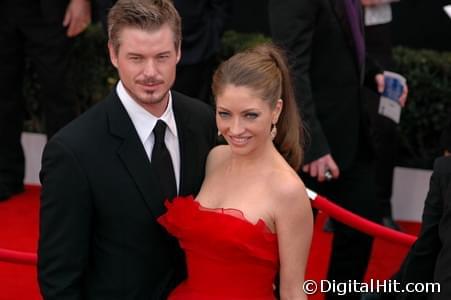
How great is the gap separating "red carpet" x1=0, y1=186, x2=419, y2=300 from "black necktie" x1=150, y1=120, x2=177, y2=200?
172 centimetres

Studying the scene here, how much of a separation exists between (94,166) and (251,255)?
0.55 meters

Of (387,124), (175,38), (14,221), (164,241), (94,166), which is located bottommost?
(14,221)

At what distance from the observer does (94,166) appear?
268cm

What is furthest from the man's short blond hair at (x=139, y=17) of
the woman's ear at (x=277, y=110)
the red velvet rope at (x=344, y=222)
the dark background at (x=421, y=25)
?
the dark background at (x=421, y=25)

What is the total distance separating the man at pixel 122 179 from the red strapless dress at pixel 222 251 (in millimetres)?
83

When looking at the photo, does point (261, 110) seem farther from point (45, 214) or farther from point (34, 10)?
point (34, 10)

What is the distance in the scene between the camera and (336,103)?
3.98 m

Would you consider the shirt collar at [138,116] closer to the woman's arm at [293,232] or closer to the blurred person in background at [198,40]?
the woman's arm at [293,232]

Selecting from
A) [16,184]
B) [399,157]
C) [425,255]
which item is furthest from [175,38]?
[399,157]

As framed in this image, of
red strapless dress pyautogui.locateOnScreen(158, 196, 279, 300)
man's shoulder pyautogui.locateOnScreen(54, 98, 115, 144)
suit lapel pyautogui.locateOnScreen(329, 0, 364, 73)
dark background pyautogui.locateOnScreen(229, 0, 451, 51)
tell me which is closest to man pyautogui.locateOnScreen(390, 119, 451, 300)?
red strapless dress pyautogui.locateOnScreen(158, 196, 279, 300)

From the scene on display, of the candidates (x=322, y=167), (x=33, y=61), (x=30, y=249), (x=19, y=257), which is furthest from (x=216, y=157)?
(x=33, y=61)

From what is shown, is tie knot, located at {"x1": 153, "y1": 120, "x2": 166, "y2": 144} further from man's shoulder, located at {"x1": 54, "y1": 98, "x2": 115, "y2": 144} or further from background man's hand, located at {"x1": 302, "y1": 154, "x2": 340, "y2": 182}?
background man's hand, located at {"x1": 302, "y1": 154, "x2": 340, "y2": 182}

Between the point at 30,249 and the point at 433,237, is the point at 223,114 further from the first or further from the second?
the point at 30,249

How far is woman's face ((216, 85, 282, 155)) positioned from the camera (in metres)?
2.78
